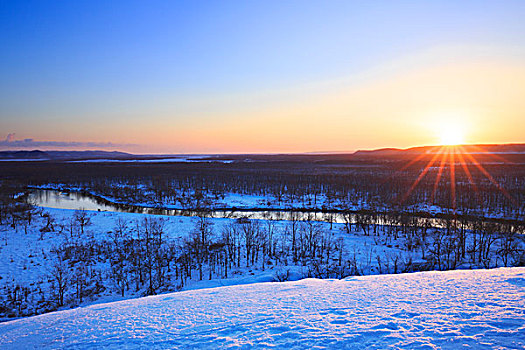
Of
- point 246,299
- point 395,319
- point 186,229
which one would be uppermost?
point 395,319

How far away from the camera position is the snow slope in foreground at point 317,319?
419cm

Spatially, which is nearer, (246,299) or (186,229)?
(246,299)

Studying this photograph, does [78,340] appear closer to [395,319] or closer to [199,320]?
[199,320]

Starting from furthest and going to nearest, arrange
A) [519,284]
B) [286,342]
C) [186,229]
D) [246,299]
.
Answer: [186,229], [246,299], [519,284], [286,342]

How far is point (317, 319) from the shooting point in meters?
4.89

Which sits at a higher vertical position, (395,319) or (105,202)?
(395,319)

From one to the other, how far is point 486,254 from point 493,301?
44.7ft

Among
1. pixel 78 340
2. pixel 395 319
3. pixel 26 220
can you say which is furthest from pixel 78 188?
pixel 395 319

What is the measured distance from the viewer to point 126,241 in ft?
62.9

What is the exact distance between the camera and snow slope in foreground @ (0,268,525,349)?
419cm

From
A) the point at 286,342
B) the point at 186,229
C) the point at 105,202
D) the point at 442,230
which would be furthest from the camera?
the point at 105,202

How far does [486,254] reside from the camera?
15.6 m

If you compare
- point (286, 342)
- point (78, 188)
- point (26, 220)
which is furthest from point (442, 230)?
point (78, 188)

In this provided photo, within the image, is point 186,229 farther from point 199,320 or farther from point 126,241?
point 199,320
